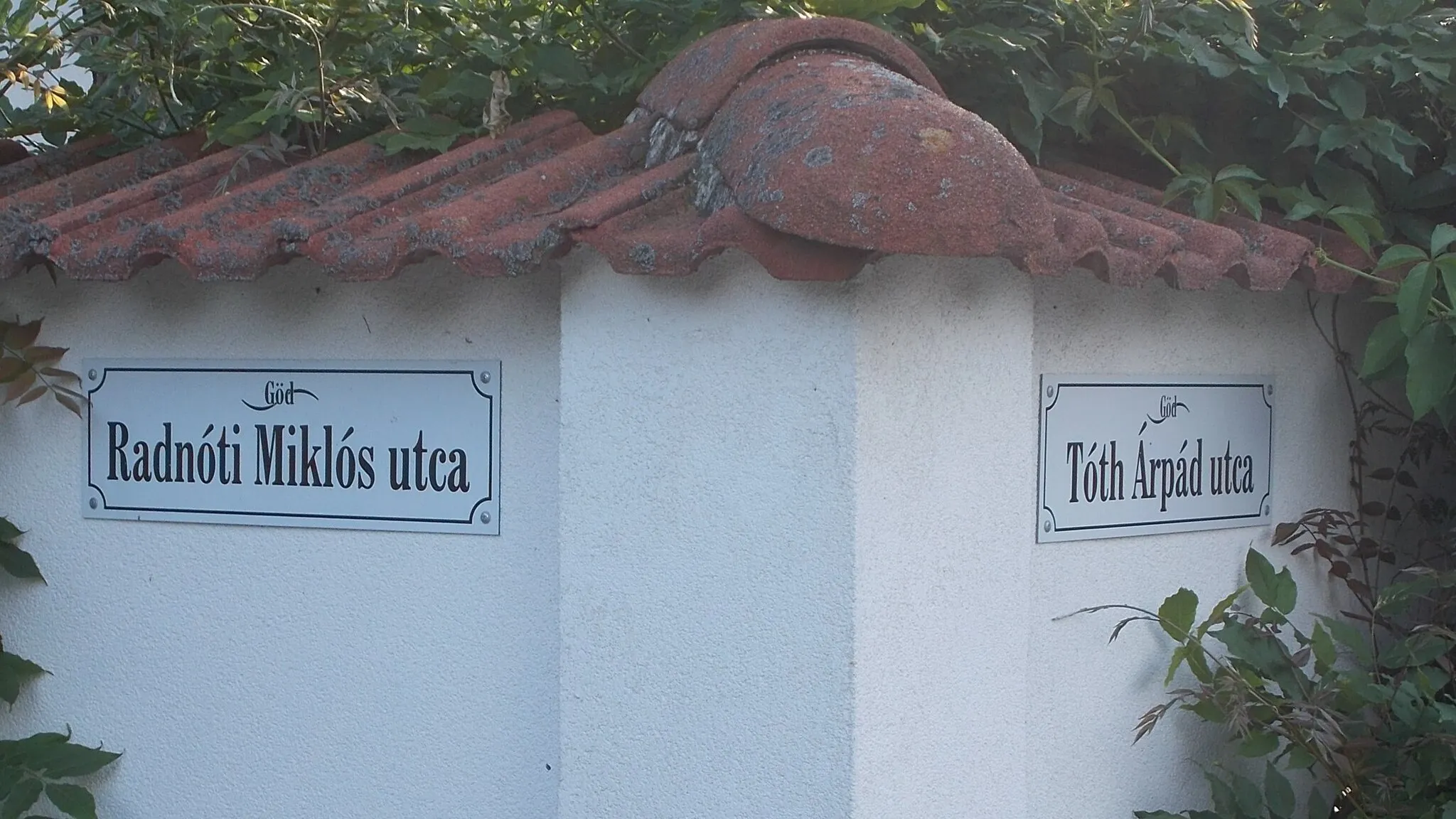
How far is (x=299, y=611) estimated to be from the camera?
2648 millimetres

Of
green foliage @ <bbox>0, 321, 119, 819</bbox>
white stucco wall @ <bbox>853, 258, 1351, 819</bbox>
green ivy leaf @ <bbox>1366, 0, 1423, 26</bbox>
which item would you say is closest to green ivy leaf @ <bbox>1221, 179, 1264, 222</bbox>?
white stucco wall @ <bbox>853, 258, 1351, 819</bbox>

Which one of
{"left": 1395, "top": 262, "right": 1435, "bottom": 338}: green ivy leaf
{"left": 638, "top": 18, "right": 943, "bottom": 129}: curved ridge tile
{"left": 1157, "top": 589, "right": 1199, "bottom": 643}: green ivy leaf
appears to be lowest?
{"left": 1157, "top": 589, "right": 1199, "bottom": 643}: green ivy leaf

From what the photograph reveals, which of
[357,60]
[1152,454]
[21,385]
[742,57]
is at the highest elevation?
[357,60]

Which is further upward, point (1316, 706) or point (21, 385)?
point (21, 385)

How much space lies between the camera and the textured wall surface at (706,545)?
2.04m

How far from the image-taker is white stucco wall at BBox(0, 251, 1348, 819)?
2070 mm

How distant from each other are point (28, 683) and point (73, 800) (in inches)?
14.8

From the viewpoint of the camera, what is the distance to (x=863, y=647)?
2.04 m

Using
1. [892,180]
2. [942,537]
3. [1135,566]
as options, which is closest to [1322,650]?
[1135,566]

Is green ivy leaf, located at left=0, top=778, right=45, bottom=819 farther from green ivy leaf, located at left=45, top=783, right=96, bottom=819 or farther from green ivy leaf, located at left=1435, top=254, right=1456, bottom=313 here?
green ivy leaf, located at left=1435, top=254, right=1456, bottom=313

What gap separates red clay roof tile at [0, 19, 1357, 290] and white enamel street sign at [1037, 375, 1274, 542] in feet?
0.91

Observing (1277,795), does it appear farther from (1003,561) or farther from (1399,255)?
(1399,255)

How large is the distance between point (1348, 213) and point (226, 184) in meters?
2.15

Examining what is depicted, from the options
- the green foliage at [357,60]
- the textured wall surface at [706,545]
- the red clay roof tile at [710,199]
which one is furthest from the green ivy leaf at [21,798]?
the green foliage at [357,60]
